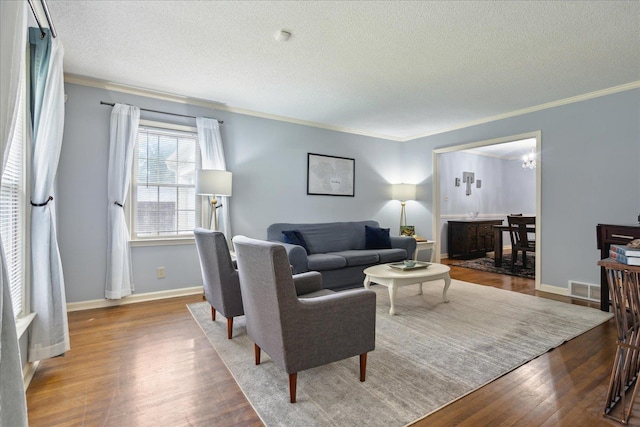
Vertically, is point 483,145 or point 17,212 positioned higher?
point 483,145

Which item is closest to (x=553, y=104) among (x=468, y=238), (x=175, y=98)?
(x=468, y=238)

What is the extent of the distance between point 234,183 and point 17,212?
7.91 ft

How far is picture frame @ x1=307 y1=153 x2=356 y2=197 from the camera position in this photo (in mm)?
5012

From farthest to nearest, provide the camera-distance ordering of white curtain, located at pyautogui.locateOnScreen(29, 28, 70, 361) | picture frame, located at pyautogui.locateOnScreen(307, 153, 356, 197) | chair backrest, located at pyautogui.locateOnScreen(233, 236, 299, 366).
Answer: picture frame, located at pyautogui.locateOnScreen(307, 153, 356, 197), white curtain, located at pyautogui.locateOnScreen(29, 28, 70, 361), chair backrest, located at pyautogui.locateOnScreen(233, 236, 299, 366)

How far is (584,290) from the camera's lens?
3771 millimetres

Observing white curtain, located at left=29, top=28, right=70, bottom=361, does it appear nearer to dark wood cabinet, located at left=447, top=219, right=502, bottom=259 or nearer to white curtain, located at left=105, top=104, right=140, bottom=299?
white curtain, located at left=105, top=104, right=140, bottom=299


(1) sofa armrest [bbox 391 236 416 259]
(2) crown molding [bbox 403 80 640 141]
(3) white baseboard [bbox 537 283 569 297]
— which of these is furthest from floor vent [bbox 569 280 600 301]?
(2) crown molding [bbox 403 80 640 141]

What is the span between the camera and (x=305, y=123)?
194 inches

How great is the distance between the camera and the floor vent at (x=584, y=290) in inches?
145

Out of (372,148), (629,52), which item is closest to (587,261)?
(629,52)

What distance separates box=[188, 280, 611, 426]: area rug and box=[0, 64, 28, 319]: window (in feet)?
4.28

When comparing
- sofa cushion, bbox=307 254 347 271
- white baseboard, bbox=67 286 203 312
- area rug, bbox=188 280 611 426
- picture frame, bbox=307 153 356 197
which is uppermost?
picture frame, bbox=307 153 356 197

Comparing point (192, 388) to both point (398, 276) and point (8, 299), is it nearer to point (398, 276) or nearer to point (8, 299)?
point (8, 299)

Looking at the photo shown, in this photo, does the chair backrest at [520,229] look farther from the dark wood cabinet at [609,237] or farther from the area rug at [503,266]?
the dark wood cabinet at [609,237]
